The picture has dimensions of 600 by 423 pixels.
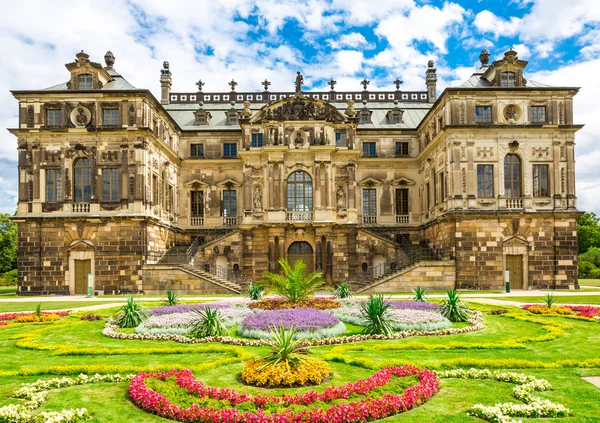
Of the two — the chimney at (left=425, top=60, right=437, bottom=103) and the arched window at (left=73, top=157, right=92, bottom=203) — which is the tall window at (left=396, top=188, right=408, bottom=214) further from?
the arched window at (left=73, top=157, right=92, bottom=203)

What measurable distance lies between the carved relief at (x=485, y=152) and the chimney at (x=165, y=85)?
118 feet

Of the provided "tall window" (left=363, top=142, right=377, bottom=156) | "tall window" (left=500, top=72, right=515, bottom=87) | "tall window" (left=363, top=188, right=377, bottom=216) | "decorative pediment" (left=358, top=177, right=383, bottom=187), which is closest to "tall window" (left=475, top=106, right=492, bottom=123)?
"tall window" (left=500, top=72, right=515, bottom=87)

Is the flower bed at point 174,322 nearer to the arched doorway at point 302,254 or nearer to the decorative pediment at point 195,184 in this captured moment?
the arched doorway at point 302,254

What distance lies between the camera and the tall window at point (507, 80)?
42938 mm

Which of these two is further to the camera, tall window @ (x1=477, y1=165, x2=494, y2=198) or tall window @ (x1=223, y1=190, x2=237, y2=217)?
tall window @ (x1=223, y1=190, x2=237, y2=217)

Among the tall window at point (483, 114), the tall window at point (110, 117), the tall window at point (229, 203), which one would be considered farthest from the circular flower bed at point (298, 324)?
the tall window at point (229, 203)

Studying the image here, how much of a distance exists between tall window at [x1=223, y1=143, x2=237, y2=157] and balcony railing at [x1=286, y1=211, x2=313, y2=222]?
1122 cm

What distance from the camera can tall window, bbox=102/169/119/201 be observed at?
1646 inches

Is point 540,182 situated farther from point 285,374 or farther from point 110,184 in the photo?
point 285,374

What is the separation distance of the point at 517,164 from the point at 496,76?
7797mm

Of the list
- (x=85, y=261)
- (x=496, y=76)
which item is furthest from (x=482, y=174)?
(x=85, y=261)

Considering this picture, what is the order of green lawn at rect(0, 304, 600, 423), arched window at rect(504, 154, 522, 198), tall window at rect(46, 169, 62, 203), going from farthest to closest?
1. arched window at rect(504, 154, 522, 198)
2. tall window at rect(46, 169, 62, 203)
3. green lawn at rect(0, 304, 600, 423)

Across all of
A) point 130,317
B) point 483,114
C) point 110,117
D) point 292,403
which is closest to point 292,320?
point 130,317

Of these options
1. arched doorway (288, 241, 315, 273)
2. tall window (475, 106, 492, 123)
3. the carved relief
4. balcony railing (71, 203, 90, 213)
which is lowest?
arched doorway (288, 241, 315, 273)
